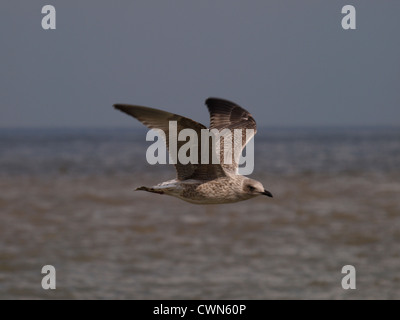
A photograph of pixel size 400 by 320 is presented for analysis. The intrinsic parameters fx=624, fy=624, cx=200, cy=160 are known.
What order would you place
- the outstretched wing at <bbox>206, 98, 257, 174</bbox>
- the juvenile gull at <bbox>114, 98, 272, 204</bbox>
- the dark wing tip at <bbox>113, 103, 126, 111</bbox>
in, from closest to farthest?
the dark wing tip at <bbox>113, 103, 126, 111</bbox>
the juvenile gull at <bbox>114, 98, 272, 204</bbox>
the outstretched wing at <bbox>206, 98, 257, 174</bbox>

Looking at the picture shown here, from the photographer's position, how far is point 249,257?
49.7 feet

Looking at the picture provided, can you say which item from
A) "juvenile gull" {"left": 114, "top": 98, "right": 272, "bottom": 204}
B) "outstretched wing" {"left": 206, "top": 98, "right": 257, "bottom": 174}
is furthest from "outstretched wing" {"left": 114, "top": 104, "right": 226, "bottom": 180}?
"outstretched wing" {"left": 206, "top": 98, "right": 257, "bottom": 174}

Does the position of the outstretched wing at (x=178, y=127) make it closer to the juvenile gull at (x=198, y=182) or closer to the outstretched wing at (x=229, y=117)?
the juvenile gull at (x=198, y=182)

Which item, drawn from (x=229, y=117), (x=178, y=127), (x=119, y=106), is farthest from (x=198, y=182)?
(x=229, y=117)

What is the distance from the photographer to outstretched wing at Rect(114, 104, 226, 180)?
4191 mm

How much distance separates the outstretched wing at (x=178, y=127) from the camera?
4191mm

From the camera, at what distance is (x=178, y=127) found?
4492mm

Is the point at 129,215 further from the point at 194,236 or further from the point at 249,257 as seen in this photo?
the point at 249,257

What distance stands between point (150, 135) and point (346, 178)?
1149 inches

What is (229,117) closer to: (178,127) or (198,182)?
(198,182)

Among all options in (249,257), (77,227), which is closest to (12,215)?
(77,227)

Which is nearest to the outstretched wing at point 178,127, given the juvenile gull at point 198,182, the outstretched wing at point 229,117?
the juvenile gull at point 198,182

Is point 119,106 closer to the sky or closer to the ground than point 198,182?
closer to the sky

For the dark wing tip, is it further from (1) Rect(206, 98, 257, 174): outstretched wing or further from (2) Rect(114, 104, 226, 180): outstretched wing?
(1) Rect(206, 98, 257, 174): outstretched wing
